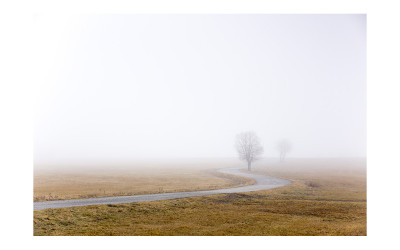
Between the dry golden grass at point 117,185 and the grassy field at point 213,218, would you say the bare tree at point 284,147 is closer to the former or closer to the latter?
the dry golden grass at point 117,185

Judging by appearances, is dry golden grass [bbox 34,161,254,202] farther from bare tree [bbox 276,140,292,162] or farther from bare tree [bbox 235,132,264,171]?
bare tree [bbox 276,140,292,162]

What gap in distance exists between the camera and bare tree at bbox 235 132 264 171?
39853 mm

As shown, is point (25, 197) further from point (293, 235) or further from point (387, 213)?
point (387, 213)

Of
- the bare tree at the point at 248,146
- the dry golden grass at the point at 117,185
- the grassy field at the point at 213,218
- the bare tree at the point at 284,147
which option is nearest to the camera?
the grassy field at the point at 213,218

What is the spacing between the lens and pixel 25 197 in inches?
593

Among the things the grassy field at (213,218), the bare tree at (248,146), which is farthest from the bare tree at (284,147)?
the grassy field at (213,218)

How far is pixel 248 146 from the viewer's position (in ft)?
131

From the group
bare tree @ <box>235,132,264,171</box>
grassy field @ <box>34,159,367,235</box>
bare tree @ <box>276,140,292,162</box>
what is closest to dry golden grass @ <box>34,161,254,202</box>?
grassy field @ <box>34,159,367,235</box>

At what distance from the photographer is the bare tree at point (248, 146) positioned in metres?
39.9

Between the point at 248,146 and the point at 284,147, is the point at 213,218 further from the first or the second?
the point at 284,147

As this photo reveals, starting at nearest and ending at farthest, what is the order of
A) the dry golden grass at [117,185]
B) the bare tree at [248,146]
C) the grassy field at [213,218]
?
1. the grassy field at [213,218]
2. the dry golden grass at [117,185]
3. the bare tree at [248,146]

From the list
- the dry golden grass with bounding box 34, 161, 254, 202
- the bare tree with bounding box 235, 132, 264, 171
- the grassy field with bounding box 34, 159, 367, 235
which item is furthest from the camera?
the bare tree with bounding box 235, 132, 264, 171

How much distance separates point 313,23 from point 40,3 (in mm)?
19431
